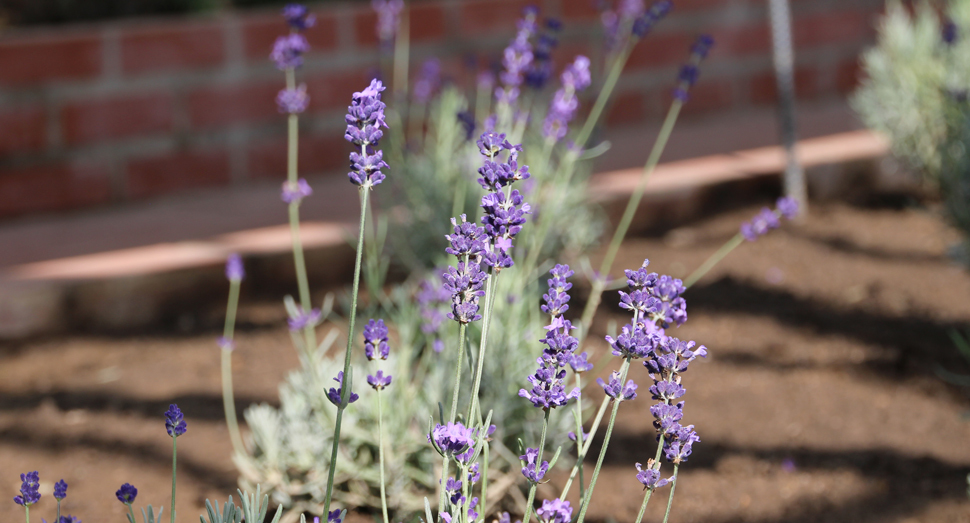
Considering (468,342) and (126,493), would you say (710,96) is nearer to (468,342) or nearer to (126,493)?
(468,342)

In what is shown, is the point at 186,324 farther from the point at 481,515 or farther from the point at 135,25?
the point at 481,515

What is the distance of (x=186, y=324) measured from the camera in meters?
2.63

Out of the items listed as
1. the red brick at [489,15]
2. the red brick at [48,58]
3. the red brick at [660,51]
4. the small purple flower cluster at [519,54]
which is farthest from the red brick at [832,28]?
the red brick at [48,58]

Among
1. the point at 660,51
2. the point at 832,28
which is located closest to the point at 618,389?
the point at 660,51

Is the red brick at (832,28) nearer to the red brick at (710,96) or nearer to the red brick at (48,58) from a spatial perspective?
the red brick at (710,96)

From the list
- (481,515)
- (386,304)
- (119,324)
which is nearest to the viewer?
(481,515)

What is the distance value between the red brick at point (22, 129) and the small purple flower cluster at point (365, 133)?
265 centimetres

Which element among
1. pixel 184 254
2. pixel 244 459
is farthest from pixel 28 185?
pixel 244 459

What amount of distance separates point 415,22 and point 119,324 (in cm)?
179

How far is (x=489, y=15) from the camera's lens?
393 cm

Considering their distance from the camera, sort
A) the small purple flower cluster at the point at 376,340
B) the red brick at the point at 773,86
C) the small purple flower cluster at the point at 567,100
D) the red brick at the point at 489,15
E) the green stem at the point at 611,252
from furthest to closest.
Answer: the red brick at the point at 773,86, the red brick at the point at 489,15, the small purple flower cluster at the point at 567,100, the green stem at the point at 611,252, the small purple flower cluster at the point at 376,340

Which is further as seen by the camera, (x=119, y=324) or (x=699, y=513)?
(x=119, y=324)

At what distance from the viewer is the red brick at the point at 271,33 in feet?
11.4

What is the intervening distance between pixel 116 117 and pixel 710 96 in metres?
2.70
